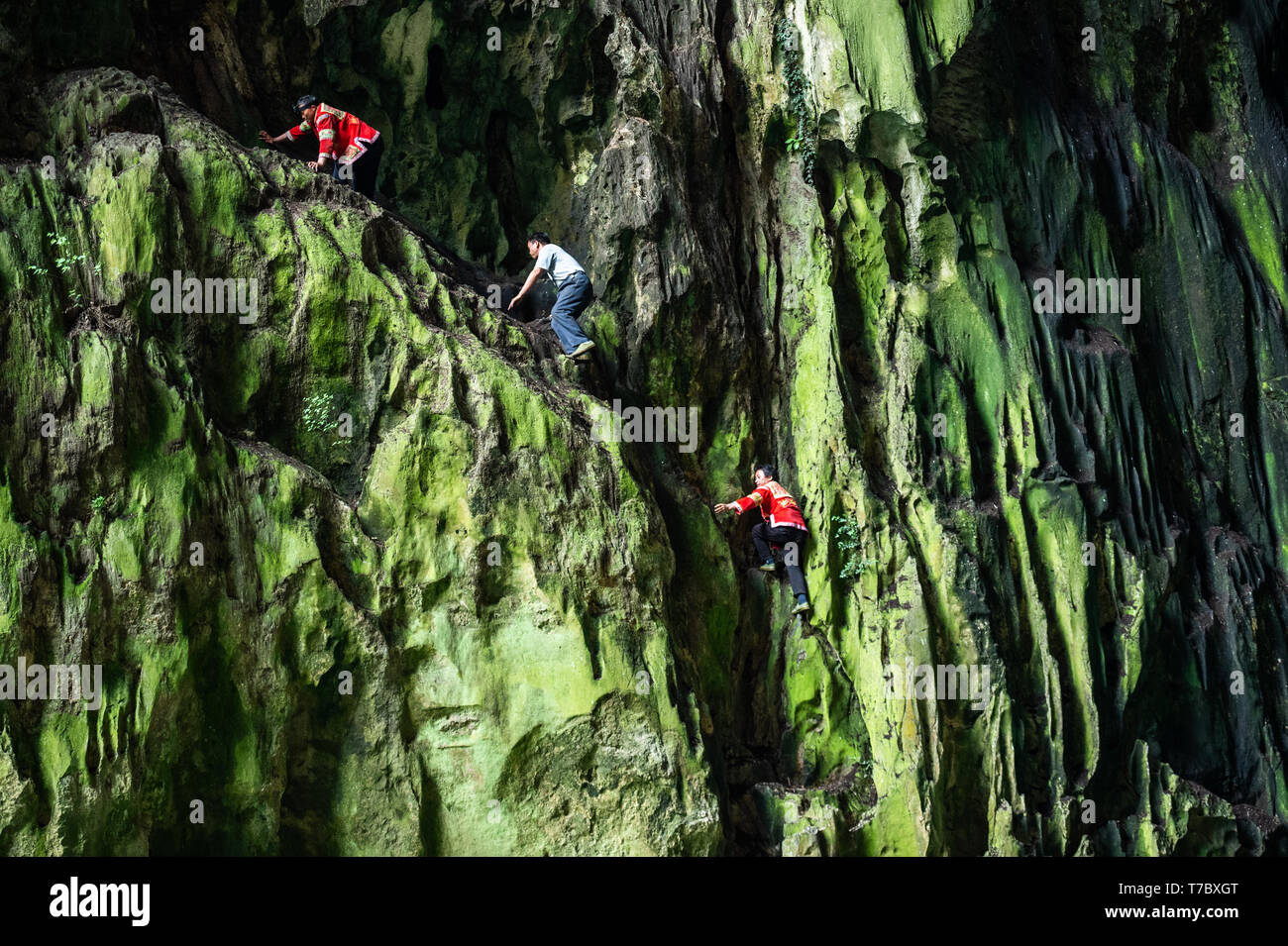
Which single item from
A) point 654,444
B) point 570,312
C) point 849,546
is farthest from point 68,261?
point 849,546

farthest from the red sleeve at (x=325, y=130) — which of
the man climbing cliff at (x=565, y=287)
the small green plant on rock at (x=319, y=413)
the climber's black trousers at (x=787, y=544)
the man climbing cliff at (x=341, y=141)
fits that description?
the climber's black trousers at (x=787, y=544)

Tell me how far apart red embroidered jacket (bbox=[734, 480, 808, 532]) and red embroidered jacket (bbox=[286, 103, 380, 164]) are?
5462 millimetres

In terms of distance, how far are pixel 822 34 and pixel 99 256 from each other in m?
8.13

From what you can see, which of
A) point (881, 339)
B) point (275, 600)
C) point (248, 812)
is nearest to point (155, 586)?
point (275, 600)

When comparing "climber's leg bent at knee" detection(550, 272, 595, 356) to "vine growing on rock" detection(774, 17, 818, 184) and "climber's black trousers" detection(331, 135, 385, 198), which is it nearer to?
"climber's black trousers" detection(331, 135, 385, 198)

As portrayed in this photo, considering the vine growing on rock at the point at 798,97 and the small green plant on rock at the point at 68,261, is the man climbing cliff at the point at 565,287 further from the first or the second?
the small green plant on rock at the point at 68,261

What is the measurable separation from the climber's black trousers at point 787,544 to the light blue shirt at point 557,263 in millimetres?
3298

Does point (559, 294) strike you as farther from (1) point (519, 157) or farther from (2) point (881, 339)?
(2) point (881, 339)

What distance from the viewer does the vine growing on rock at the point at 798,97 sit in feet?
48.9

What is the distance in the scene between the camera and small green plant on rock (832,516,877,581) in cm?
1384

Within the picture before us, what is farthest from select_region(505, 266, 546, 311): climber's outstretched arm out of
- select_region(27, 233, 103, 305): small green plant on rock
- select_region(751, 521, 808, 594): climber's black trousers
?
select_region(27, 233, 103, 305): small green plant on rock

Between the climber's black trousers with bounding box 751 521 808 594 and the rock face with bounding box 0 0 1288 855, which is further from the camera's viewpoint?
the climber's black trousers with bounding box 751 521 808 594

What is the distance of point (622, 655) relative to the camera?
11.7m

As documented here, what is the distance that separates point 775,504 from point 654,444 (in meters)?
1.42
